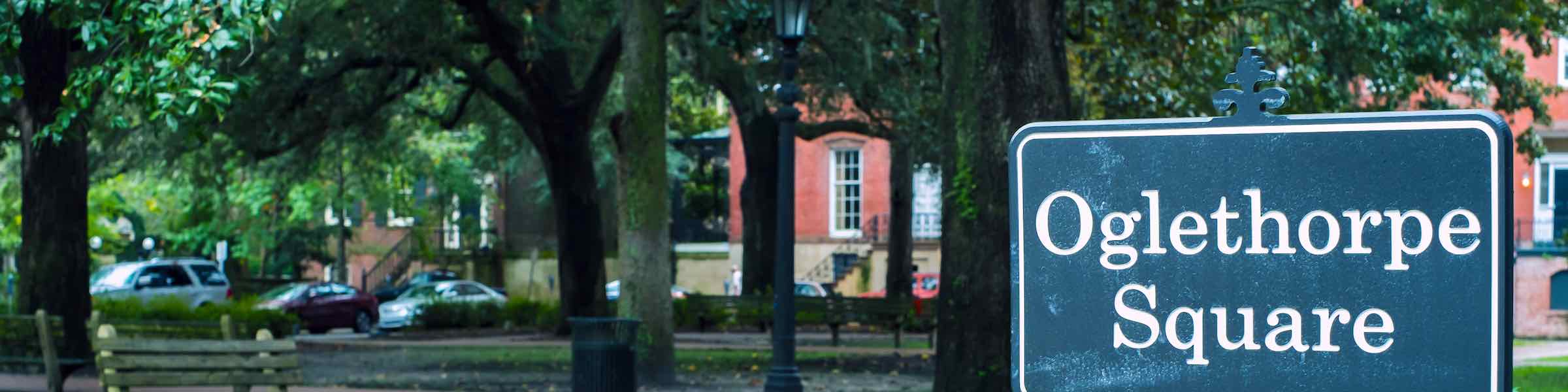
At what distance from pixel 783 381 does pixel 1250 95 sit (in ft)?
41.1

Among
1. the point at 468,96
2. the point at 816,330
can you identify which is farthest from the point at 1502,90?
the point at 468,96

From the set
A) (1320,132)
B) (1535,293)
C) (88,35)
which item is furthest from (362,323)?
(1320,132)

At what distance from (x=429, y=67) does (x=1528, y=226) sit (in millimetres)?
25687

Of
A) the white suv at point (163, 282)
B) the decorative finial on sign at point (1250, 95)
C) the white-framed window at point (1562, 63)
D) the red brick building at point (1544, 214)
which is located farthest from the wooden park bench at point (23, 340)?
the white-framed window at point (1562, 63)

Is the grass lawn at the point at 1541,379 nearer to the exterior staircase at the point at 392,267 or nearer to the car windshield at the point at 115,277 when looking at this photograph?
the car windshield at the point at 115,277

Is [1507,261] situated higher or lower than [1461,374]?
higher

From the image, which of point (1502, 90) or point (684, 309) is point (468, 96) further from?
point (1502, 90)

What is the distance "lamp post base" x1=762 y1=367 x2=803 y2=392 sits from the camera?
1469 cm

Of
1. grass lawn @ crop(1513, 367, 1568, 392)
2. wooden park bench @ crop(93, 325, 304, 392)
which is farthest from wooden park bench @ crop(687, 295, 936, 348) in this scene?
wooden park bench @ crop(93, 325, 304, 392)

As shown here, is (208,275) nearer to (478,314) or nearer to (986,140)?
(478,314)

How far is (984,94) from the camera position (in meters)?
10.7

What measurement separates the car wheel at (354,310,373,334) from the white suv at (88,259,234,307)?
2.61 metres

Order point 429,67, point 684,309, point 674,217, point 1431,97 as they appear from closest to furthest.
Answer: point 429,67 → point 1431,97 → point 684,309 → point 674,217

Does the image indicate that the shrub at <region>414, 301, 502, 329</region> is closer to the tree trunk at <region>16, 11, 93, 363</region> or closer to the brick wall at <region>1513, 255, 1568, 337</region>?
the tree trunk at <region>16, 11, 93, 363</region>
